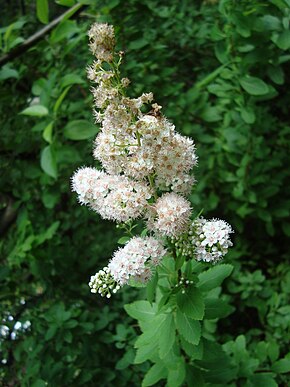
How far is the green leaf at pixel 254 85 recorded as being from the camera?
220 centimetres

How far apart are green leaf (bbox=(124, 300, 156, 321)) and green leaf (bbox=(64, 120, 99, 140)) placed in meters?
0.75

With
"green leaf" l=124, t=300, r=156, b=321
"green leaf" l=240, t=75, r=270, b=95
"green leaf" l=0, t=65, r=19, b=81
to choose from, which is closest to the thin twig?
"green leaf" l=0, t=65, r=19, b=81

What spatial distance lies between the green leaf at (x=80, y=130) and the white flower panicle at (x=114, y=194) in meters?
0.75

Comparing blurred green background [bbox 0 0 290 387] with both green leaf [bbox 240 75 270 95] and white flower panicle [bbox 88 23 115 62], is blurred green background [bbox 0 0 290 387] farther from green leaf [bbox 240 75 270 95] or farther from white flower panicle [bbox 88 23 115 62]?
white flower panicle [bbox 88 23 115 62]

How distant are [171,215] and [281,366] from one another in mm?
935

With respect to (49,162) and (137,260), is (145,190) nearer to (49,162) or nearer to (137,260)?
(137,260)

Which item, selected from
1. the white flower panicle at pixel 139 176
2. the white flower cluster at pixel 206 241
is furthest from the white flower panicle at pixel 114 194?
the white flower cluster at pixel 206 241

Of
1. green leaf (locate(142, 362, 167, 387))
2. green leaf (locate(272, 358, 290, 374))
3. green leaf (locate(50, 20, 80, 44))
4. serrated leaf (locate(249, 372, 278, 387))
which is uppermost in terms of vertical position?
green leaf (locate(50, 20, 80, 44))

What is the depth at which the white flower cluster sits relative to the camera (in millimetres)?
1294

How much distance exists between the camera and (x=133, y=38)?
2.45 m

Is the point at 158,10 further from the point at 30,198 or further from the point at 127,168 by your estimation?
the point at 127,168

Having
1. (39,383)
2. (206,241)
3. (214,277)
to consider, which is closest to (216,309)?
(214,277)

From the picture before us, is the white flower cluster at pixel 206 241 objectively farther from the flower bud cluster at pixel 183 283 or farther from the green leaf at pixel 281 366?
the green leaf at pixel 281 366

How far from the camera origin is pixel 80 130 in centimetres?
214
